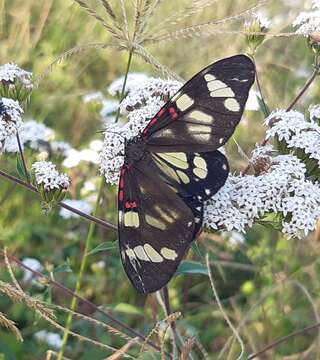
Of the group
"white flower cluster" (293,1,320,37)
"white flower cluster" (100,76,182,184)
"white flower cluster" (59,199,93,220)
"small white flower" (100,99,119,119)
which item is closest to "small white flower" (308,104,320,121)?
"white flower cluster" (293,1,320,37)

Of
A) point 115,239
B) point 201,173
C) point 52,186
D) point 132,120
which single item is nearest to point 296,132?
point 201,173

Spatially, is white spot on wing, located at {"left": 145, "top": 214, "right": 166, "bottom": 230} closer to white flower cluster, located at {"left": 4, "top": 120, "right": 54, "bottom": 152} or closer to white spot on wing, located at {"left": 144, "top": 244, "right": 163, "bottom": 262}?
white spot on wing, located at {"left": 144, "top": 244, "right": 163, "bottom": 262}

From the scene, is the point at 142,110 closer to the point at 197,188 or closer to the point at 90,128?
the point at 197,188

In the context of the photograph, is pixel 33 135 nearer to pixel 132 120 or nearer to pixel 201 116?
pixel 132 120

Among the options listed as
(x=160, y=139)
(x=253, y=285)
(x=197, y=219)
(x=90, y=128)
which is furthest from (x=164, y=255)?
(x=90, y=128)

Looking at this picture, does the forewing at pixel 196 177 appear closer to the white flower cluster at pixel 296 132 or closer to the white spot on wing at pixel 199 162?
the white spot on wing at pixel 199 162
